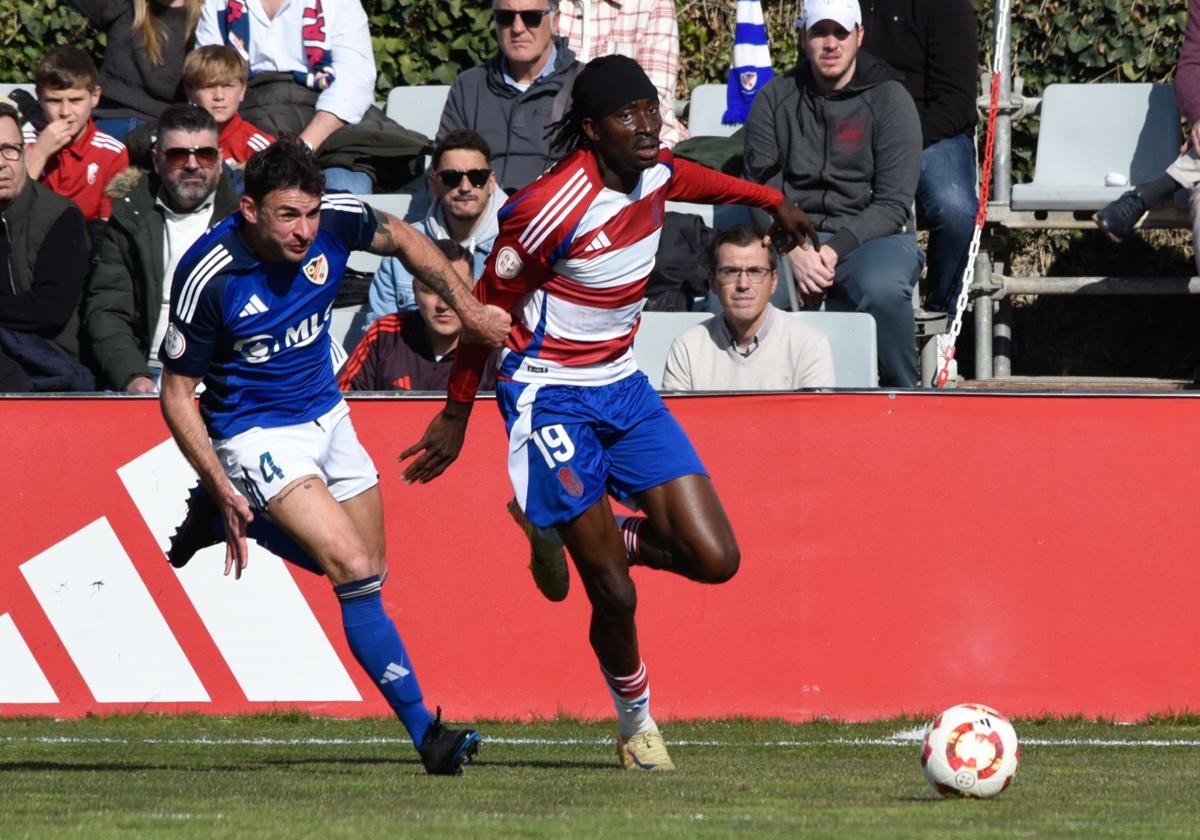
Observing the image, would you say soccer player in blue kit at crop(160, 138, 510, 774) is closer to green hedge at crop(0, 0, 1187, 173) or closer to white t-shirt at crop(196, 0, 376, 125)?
white t-shirt at crop(196, 0, 376, 125)

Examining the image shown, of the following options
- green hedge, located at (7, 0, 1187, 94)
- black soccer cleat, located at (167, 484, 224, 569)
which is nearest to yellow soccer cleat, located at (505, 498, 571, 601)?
black soccer cleat, located at (167, 484, 224, 569)

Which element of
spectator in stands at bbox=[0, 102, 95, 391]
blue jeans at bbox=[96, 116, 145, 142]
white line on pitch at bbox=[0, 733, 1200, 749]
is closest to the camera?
white line on pitch at bbox=[0, 733, 1200, 749]

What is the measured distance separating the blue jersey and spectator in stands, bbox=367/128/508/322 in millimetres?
2829

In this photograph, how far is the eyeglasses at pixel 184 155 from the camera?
9.98 m

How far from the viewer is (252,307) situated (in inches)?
280

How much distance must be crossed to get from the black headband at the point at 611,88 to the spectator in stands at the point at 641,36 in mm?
4836

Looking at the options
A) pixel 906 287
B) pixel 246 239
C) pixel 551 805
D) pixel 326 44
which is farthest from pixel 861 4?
pixel 551 805

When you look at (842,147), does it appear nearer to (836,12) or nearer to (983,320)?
(836,12)

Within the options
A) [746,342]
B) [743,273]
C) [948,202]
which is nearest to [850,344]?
[746,342]

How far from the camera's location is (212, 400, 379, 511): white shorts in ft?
23.6

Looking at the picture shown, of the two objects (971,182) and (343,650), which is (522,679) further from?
(971,182)

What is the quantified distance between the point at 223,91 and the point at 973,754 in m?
7.07

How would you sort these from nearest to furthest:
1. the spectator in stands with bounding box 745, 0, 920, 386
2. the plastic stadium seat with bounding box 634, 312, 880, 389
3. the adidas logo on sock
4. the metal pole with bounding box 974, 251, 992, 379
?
the adidas logo on sock
the plastic stadium seat with bounding box 634, 312, 880, 389
the spectator in stands with bounding box 745, 0, 920, 386
the metal pole with bounding box 974, 251, 992, 379

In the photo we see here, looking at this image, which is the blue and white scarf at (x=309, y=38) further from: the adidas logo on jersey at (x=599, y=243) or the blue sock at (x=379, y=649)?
the blue sock at (x=379, y=649)
